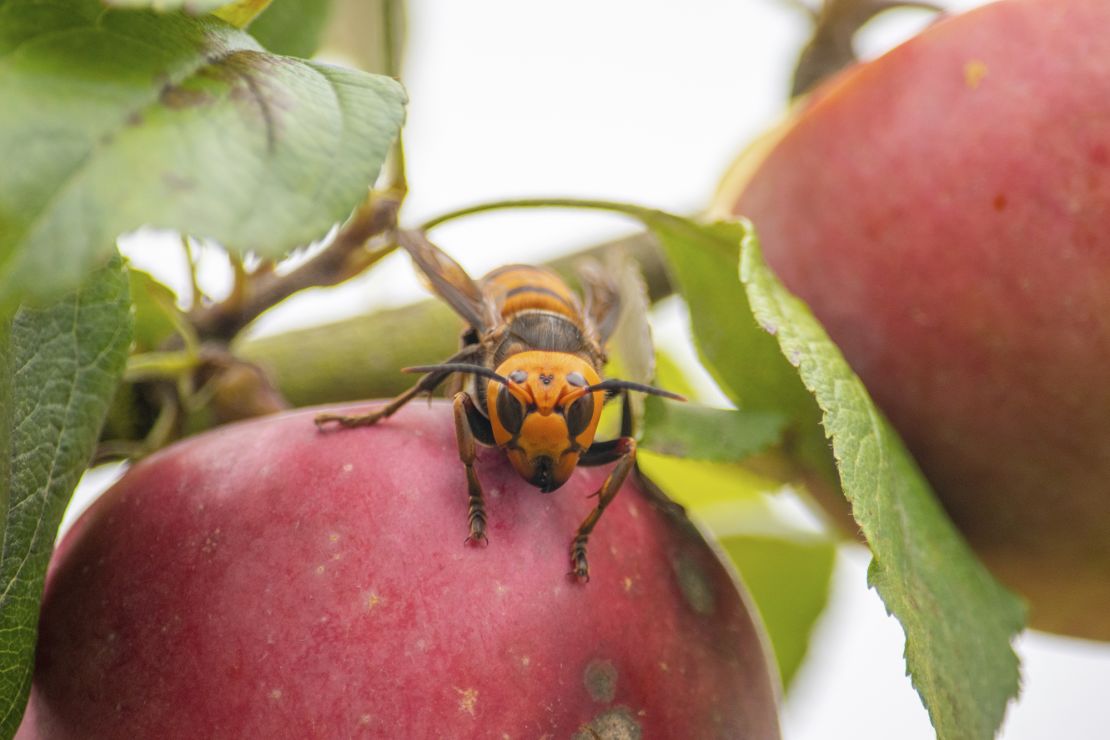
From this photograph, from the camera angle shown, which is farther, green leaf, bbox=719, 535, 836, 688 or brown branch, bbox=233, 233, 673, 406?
green leaf, bbox=719, 535, 836, 688

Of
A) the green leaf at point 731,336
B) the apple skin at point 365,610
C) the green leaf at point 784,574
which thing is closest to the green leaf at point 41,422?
the apple skin at point 365,610

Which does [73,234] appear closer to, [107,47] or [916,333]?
[107,47]

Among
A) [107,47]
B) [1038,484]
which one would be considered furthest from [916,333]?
[107,47]

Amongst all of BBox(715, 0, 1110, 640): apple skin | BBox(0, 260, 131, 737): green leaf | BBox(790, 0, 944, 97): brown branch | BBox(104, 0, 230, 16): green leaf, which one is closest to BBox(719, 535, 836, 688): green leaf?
BBox(715, 0, 1110, 640): apple skin

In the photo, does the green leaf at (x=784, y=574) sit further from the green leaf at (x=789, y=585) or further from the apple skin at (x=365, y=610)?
the apple skin at (x=365, y=610)

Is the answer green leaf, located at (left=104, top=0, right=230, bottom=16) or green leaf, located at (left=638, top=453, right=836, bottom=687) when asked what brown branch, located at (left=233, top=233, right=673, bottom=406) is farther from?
green leaf, located at (left=104, top=0, right=230, bottom=16)
